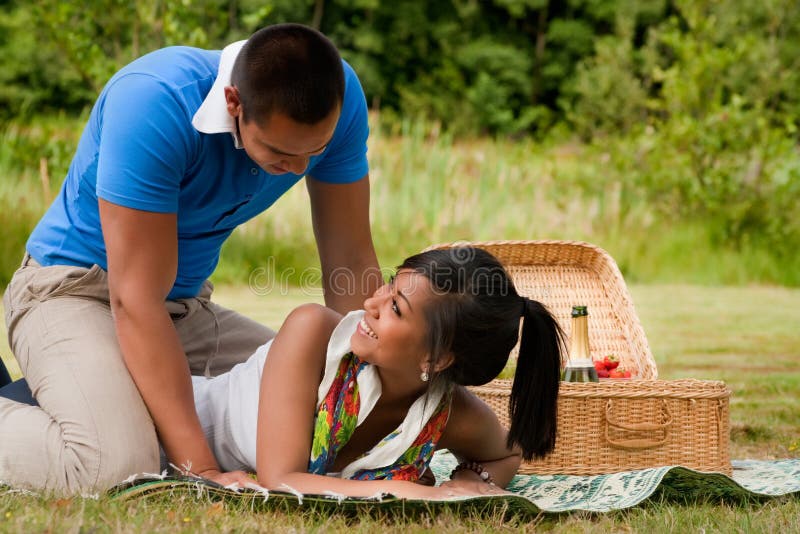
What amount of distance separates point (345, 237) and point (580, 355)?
970mm

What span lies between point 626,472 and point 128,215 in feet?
5.58

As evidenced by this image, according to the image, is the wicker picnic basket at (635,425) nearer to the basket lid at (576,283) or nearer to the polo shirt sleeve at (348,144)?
the basket lid at (576,283)

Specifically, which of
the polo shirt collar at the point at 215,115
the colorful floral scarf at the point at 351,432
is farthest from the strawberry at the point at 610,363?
the polo shirt collar at the point at 215,115

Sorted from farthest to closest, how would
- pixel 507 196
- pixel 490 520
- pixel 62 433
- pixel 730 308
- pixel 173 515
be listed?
pixel 507 196, pixel 730 308, pixel 62 433, pixel 490 520, pixel 173 515

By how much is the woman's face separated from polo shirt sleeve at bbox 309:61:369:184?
65cm

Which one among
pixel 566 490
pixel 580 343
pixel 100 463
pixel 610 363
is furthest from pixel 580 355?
pixel 100 463

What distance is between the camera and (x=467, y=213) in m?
8.98

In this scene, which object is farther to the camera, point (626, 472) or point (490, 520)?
point (626, 472)

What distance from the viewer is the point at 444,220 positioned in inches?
347

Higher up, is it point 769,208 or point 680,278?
point 769,208

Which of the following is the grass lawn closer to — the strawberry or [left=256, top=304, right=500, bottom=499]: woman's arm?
[left=256, top=304, right=500, bottom=499]: woman's arm

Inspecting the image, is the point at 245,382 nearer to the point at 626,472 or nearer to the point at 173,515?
the point at 173,515

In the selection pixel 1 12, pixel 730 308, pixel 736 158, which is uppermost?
pixel 1 12

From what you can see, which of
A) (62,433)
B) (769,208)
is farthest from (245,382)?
(769,208)
